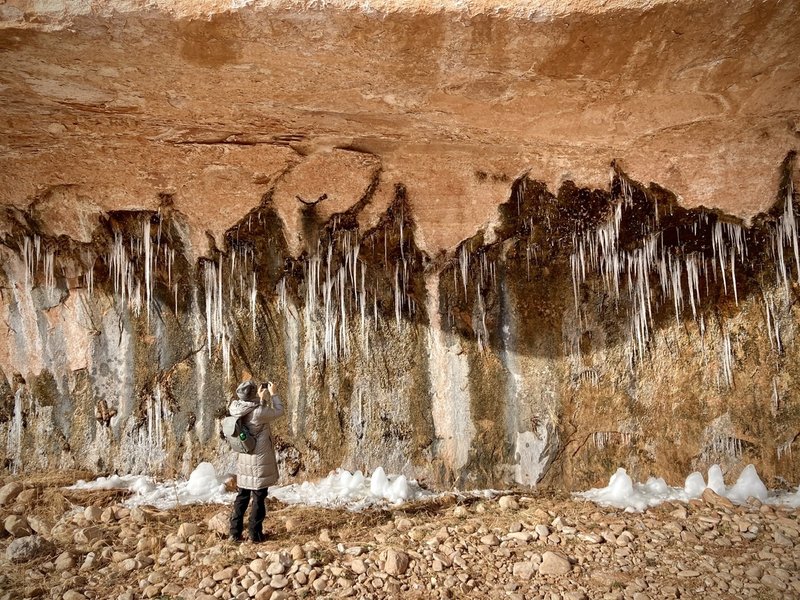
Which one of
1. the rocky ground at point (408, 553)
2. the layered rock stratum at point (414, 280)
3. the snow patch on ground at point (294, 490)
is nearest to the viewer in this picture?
the rocky ground at point (408, 553)

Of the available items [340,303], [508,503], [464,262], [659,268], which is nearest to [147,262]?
[340,303]

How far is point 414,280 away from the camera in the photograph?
6324mm

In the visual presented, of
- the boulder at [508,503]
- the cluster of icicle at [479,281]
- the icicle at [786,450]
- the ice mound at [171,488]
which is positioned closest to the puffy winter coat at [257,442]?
the ice mound at [171,488]

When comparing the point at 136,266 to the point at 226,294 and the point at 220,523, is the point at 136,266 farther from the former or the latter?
the point at 220,523

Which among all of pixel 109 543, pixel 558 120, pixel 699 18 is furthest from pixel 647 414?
pixel 109 543

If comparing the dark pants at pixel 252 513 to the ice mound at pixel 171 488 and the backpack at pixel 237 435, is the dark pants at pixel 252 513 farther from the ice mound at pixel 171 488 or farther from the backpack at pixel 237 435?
the ice mound at pixel 171 488

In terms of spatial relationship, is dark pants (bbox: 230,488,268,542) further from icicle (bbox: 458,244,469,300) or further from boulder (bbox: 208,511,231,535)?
icicle (bbox: 458,244,469,300)

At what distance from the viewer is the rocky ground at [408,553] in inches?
145

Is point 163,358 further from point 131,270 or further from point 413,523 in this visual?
point 413,523

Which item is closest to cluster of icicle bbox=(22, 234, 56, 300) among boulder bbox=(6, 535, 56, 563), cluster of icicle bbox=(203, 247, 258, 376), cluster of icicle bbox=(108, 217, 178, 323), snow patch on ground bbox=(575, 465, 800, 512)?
cluster of icicle bbox=(108, 217, 178, 323)

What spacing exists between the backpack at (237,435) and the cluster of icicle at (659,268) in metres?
4.05

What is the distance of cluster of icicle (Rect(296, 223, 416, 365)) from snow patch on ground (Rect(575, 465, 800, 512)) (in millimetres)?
2880

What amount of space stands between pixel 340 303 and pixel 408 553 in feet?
9.82

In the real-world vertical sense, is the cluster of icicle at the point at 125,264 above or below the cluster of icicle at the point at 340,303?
above
